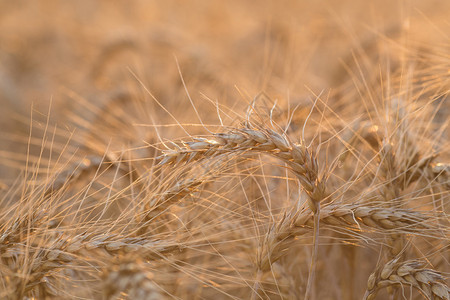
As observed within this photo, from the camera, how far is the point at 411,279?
1009mm

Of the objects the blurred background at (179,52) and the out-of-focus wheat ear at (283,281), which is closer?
the out-of-focus wheat ear at (283,281)

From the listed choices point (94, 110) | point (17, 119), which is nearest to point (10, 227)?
point (94, 110)

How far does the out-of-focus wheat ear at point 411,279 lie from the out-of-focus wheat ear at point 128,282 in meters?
0.43

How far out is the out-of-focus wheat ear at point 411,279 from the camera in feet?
3.21

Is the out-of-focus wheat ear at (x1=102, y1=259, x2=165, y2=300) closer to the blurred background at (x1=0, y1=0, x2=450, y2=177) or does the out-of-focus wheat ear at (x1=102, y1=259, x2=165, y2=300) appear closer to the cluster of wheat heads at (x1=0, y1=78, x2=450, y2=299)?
the cluster of wheat heads at (x1=0, y1=78, x2=450, y2=299)

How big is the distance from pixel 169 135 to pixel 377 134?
822 millimetres

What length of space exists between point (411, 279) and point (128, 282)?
531 mm

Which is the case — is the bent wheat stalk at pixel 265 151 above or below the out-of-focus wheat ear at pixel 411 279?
above

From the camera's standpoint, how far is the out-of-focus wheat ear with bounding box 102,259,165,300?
0.92m

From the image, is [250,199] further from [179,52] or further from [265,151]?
[179,52]

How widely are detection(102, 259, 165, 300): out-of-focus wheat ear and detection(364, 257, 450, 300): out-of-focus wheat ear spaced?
0.43m

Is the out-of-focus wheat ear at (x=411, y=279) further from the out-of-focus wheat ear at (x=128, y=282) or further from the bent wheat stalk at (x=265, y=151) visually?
the out-of-focus wheat ear at (x=128, y=282)

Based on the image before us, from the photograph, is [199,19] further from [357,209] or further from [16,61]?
[357,209]

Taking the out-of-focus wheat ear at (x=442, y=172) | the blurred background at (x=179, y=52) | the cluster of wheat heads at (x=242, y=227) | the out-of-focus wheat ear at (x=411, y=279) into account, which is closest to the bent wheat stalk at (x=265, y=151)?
the cluster of wheat heads at (x=242, y=227)
